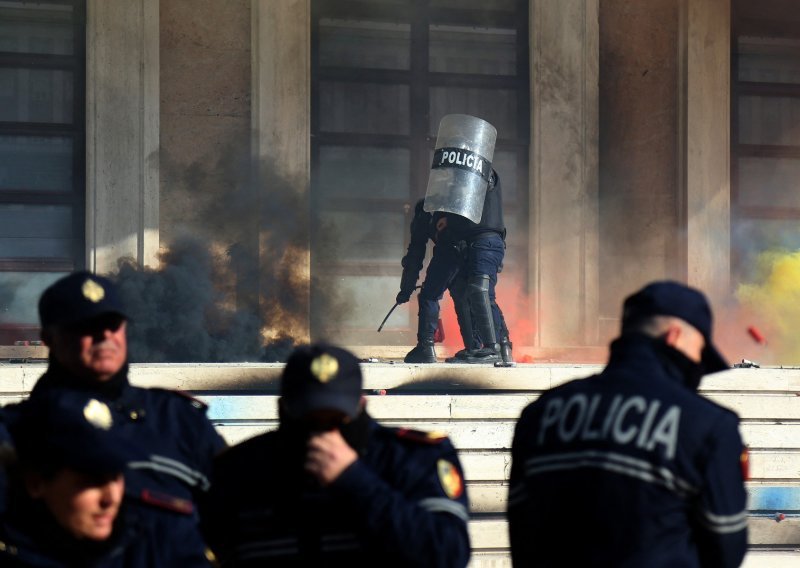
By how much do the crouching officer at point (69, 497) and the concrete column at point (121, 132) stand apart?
10.3 metres

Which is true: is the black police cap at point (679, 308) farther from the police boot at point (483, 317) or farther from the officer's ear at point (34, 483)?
the police boot at point (483, 317)

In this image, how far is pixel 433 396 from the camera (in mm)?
6664

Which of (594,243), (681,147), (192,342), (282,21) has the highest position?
(282,21)

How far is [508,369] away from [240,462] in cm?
494

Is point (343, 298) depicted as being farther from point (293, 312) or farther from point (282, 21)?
point (282, 21)

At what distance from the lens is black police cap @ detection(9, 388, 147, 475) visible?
242cm

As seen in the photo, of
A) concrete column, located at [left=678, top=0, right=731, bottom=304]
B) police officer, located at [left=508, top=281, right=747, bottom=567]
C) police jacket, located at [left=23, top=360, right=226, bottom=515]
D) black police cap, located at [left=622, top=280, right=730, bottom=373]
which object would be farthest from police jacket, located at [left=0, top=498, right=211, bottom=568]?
concrete column, located at [left=678, top=0, right=731, bottom=304]

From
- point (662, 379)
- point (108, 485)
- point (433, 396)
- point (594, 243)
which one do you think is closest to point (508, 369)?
point (433, 396)

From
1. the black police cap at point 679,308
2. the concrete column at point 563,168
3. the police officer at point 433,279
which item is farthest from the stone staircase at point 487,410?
the concrete column at point 563,168

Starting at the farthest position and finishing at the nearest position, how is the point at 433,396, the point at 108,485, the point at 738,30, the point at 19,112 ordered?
the point at 738,30, the point at 19,112, the point at 433,396, the point at 108,485

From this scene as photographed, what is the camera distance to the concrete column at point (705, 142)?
13.6 m

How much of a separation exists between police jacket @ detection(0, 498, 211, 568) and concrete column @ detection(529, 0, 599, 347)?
36.7ft

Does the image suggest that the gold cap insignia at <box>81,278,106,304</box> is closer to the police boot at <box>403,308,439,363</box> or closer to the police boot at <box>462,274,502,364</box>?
the police boot at <box>462,274,502,364</box>

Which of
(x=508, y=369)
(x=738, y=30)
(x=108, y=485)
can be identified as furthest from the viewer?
(x=738, y=30)
